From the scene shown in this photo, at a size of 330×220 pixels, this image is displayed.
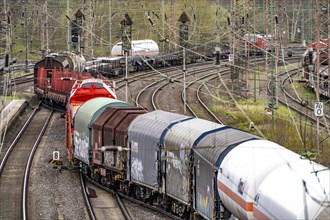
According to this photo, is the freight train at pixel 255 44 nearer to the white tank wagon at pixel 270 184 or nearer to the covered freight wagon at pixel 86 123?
the covered freight wagon at pixel 86 123

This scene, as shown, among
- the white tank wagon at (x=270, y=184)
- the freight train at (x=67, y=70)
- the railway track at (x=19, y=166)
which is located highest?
the white tank wagon at (x=270, y=184)

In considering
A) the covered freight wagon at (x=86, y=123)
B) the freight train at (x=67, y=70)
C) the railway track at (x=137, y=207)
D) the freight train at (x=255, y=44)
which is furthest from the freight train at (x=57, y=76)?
the railway track at (x=137, y=207)

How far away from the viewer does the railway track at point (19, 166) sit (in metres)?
27.8

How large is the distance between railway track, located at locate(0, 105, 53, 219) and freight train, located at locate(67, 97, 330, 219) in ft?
7.80

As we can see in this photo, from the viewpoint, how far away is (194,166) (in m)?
22.5

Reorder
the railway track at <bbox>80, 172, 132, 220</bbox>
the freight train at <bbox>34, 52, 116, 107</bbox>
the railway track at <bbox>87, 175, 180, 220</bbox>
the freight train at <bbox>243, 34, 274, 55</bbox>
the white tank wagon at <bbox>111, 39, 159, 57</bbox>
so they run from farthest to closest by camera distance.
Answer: the white tank wagon at <bbox>111, 39, 159, 57</bbox> < the freight train at <bbox>34, 52, 116, 107</bbox> < the freight train at <bbox>243, 34, 274, 55</bbox> < the railway track at <bbox>80, 172, 132, 220</bbox> < the railway track at <bbox>87, 175, 180, 220</bbox>

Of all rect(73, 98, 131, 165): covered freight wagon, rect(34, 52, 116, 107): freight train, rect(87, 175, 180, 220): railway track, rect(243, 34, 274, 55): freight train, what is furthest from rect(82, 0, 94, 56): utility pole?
rect(87, 175, 180, 220): railway track

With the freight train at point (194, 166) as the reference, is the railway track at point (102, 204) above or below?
below

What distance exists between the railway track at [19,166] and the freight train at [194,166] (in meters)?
2.38

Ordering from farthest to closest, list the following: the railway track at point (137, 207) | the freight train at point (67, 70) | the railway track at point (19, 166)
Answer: the freight train at point (67, 70), the railway track at point (19, 166), the railway track at point (137, 207)

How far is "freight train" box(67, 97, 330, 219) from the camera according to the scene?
15367mm

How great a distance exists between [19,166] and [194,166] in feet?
48.6

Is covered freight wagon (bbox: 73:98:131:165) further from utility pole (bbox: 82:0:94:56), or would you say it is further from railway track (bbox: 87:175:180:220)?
utility pole (bbox: 82:0:94:56)

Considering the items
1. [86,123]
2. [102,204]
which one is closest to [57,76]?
[86,123]
